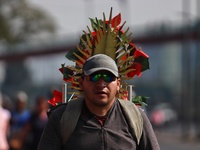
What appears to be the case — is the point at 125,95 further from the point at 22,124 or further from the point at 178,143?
the point at 178,143

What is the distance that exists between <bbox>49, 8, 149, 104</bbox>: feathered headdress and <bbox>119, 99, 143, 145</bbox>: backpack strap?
470 mm

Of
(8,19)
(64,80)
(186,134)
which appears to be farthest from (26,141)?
(8,19)

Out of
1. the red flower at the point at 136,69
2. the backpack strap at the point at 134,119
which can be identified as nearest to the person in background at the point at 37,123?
the red flower at the point at 136,69

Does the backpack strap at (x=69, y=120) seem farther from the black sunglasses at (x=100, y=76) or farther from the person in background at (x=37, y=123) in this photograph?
the person in background at (x=37, y=123)

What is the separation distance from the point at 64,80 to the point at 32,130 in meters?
5.86

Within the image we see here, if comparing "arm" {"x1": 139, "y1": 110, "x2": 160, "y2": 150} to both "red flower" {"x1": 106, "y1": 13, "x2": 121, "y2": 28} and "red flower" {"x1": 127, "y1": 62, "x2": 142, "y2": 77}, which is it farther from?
"red flower" {"x1": 106, "y1": 13, "x2": 121, "y2": 28}

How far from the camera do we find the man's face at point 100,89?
16.8 ft

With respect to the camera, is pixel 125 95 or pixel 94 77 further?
pixel 125 95

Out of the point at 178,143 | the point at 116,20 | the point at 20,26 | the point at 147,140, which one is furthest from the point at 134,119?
the point at 20,26

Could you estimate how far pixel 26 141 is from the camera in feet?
41.0

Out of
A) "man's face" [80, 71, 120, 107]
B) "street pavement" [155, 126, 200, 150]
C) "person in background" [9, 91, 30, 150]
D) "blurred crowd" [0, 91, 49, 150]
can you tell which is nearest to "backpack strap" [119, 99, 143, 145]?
"man's face" [80, 71, 120, 107]

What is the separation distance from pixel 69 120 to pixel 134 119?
0.38 meters

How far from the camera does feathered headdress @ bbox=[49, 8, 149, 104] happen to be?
5680 mm

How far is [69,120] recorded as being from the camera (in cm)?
514
